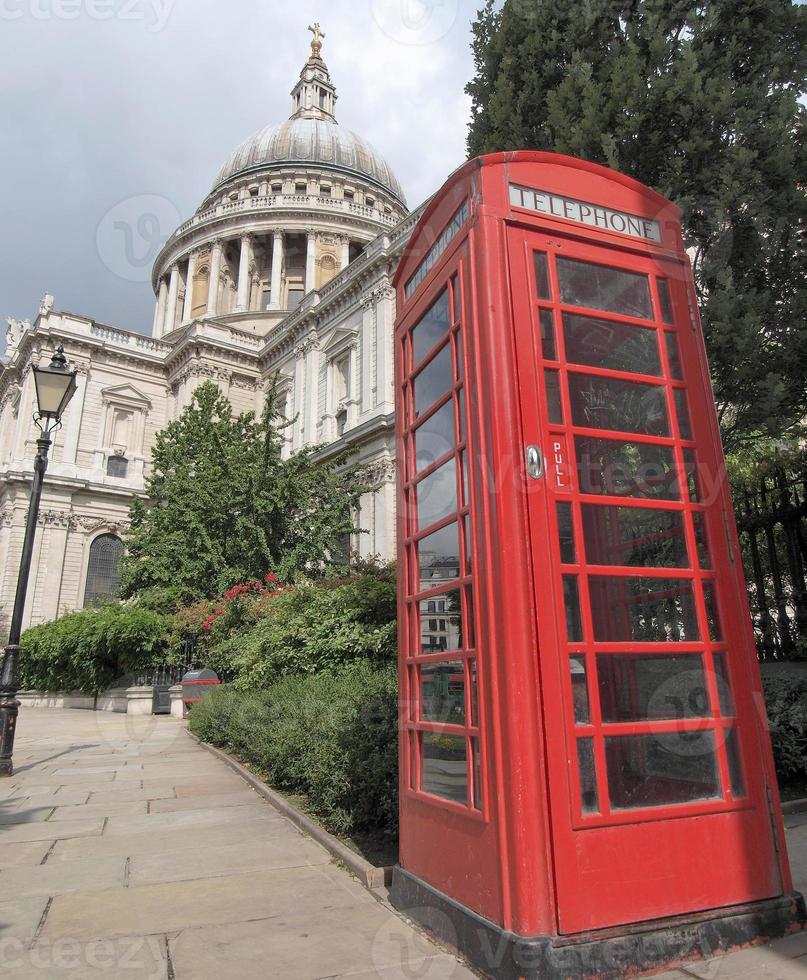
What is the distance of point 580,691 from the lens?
296 centimetres

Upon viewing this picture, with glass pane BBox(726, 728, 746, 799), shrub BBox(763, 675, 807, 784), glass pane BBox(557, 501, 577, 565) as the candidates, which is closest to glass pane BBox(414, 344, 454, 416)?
glass pane BBox(557, 501, 577, 565)

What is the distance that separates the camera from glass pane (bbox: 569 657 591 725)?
9.62ft

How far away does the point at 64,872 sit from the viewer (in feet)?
14.6

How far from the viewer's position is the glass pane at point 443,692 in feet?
10.7

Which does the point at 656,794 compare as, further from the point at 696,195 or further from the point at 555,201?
the point at 696,195

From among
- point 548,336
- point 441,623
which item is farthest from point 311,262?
point 441,623

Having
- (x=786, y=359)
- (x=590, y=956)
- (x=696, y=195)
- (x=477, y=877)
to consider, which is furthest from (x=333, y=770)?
(x=696, y=195)

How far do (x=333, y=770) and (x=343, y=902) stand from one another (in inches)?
65.3

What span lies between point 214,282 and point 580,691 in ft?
175

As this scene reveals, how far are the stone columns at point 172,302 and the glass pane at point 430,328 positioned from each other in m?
55.1

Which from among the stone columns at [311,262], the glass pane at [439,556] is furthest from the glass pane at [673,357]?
the stone columns at [311,262]

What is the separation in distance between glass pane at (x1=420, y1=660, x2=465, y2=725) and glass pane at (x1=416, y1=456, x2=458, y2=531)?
752mm

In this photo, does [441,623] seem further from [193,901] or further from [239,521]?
[239,521]

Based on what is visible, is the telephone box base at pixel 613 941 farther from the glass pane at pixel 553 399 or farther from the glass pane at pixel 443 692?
the glass pane at pixel 553 399
